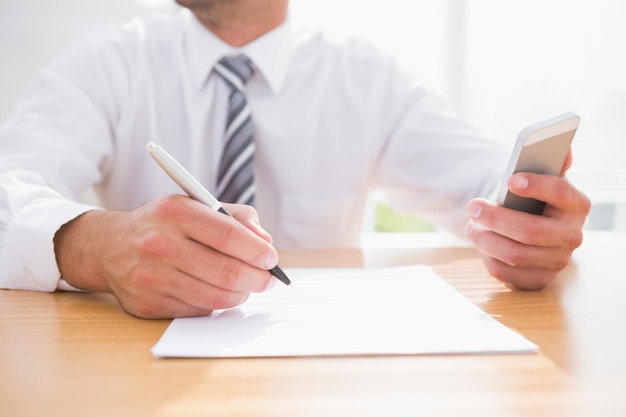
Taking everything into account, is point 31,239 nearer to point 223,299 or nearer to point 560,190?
point 223,299

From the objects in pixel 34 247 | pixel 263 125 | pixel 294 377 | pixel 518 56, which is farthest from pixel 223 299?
pixel 518 56

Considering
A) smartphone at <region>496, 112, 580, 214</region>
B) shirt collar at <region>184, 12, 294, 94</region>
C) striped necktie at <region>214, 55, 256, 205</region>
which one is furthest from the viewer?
shirt collar at <region>184, 12, 294, 94</region>

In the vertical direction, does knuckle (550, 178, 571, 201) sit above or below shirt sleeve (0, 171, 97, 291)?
above

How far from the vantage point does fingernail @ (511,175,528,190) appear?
715 millimetres

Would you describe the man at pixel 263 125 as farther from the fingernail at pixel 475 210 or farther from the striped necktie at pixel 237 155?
the fingernail at pixel 475 210

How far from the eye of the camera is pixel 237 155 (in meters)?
1.18

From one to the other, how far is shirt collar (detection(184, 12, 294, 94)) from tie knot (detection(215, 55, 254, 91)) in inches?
0.4

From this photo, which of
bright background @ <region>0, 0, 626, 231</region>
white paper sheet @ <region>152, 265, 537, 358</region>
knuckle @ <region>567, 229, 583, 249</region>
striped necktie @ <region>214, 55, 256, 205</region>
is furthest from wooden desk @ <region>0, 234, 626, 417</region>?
bright background @ <region>0, 0, 626, 231</region>

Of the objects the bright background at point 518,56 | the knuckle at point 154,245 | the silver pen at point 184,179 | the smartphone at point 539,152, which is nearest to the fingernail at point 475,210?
the smartphone at point 539,152

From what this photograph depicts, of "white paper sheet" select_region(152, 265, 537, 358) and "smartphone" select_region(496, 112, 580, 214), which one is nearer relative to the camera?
"white paper sheet" select_region(152, 265, 537, 358)

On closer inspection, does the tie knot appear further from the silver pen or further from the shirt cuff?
the silver pen

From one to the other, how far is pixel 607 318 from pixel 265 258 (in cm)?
37

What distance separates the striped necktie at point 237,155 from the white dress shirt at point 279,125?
0.07 metres

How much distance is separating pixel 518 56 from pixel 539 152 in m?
1.96
